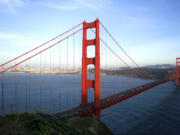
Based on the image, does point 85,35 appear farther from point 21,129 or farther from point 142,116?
point 142,116

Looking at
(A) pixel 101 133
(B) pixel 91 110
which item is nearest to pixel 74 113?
(B) pixel 91 110

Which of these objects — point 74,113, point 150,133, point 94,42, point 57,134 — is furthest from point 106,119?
point 57,134

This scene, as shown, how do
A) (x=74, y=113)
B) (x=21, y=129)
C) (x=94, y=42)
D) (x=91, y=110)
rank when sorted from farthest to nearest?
(x=94, y=42) → (x=91, y=110) → (x=74, y=113) → (x=21, y=129)

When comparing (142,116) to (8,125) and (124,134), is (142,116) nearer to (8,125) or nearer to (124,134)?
(124,134)

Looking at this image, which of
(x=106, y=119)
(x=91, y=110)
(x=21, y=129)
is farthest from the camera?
(x=106, y=119)

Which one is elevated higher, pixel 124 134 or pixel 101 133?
pixel 101 133

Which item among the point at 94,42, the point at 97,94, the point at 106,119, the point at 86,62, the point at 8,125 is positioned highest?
the point at 94,42

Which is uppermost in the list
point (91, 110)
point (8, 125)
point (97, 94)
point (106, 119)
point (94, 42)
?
point (94, 42)

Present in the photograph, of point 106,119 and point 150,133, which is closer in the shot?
point 150,133

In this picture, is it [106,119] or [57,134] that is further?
[106,119]
